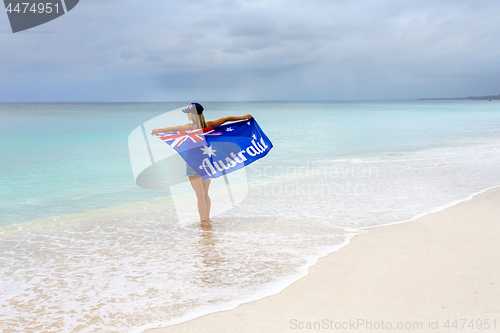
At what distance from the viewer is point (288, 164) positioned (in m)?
14.1

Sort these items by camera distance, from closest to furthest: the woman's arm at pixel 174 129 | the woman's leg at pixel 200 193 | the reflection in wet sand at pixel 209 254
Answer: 1. the reflection in wet sand at pixel 209 254
2. the woman's arm at pixel 174 129
3. the woman's leg at pixel 200 193

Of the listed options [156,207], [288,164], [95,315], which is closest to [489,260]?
[95,315]

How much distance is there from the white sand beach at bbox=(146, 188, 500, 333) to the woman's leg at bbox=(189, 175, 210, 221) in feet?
8.23

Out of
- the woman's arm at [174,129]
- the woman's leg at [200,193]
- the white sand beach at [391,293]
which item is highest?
the woman's arm at [174,129]

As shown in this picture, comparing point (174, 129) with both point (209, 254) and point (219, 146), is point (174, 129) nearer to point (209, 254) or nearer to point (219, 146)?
point (219, 146)

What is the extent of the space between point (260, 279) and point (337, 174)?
7.84 metres

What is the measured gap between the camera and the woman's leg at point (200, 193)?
20.4ft

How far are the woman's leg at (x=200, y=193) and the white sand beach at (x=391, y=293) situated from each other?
8.23ft

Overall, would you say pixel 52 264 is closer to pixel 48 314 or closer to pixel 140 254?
pixel 140 254

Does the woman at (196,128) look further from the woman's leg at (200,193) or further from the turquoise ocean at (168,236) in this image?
the turquoise ocean at (168,236)

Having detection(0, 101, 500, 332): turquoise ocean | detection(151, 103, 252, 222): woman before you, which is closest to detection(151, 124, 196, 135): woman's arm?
detection(151, 103, 252, 222): woman

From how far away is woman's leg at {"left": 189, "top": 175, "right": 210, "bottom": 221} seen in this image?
6.21m

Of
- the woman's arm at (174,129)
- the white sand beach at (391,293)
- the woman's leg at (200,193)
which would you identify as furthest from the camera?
the woman's leg at (200,193)

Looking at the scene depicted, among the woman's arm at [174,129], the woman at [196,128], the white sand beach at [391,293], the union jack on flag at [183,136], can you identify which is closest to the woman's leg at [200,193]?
the woman at [196,128]
